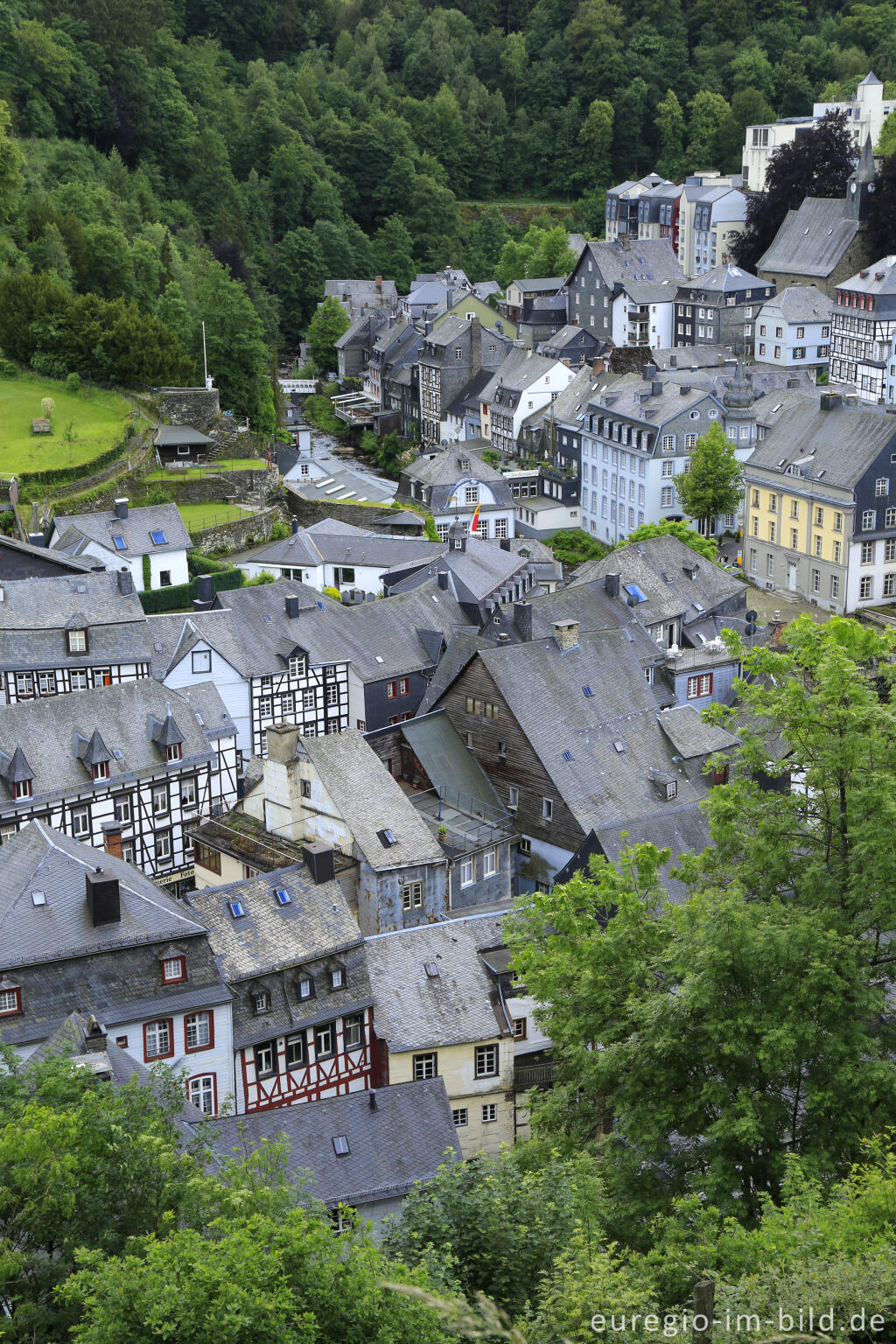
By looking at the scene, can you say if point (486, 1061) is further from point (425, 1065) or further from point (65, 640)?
point (65, 640)

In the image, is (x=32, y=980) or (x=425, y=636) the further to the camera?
(x=425, y=636)

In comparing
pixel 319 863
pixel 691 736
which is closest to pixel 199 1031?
pixel 319 863

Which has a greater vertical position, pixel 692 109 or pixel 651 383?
pixel 692 109

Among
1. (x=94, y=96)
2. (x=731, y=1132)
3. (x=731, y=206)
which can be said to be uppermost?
(x=94, y=96)

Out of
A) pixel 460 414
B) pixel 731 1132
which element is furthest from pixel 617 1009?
pixel 460 414

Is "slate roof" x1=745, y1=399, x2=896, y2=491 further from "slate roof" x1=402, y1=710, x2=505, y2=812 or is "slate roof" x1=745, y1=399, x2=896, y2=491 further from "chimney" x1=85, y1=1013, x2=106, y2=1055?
"chimney" x1=85, y1=1013, x2=106, y2=1055

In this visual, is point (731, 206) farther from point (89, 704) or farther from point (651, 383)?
point (89, 704)
